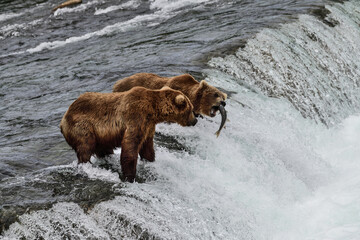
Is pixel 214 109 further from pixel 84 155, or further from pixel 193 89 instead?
pixel 84 155

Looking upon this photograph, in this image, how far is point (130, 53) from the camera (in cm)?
981

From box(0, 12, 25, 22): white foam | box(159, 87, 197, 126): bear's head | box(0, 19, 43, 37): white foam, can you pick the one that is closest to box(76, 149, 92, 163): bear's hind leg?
box(159, 87, 197, 126): bear's head

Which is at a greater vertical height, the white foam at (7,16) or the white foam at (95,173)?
the white foam at (95,173)

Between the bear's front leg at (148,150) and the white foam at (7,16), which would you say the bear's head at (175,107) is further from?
the white foam at (7,16)

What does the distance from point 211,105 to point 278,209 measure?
1.42 metres

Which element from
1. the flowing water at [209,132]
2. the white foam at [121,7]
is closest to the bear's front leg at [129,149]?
the flowing water at [209,132]

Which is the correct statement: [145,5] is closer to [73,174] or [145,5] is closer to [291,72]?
[291,72]

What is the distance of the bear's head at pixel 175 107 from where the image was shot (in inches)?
189

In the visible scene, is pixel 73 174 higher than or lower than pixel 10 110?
higher

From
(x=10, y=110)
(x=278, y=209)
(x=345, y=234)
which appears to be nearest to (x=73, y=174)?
(x=278, y=209)

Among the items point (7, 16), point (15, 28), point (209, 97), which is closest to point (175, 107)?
point (209, 97)

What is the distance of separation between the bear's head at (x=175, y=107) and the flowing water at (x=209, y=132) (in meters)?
0.54

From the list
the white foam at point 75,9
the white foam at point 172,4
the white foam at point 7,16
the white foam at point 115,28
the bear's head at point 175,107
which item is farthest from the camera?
the white foam at point 7,16

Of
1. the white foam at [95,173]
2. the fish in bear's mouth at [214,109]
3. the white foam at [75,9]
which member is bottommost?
the white foam at [75,9]
